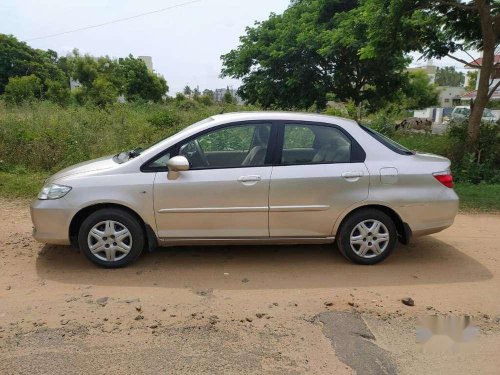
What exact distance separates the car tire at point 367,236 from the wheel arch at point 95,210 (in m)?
2.01

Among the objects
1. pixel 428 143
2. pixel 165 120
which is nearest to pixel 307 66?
pixel 165 120

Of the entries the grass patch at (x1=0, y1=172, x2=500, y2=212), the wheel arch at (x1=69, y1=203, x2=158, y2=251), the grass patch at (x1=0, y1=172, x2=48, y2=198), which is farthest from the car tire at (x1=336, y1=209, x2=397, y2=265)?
the grass patch at (x1=0, y1=172, x2=48, y2=198)

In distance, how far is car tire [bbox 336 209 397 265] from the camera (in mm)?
4734

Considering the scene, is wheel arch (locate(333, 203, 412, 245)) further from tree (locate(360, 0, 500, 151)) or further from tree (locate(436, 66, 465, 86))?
tree (locate(436, 66, 465, 86))

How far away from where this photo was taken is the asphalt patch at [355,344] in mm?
3028

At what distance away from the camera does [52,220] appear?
4.55 m

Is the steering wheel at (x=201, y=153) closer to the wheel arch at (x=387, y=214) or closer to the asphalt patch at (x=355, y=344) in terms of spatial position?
the wheel arch at (x=387, y=214)

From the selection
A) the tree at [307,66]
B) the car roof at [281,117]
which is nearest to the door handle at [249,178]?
the car roof at [281,117]

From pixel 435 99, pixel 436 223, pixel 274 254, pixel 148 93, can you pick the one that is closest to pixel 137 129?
pixel 274 254

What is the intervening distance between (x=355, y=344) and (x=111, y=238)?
265 cm

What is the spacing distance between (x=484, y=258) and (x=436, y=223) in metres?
0.89

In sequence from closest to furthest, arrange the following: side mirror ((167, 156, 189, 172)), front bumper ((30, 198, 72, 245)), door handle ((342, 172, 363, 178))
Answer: side mirror ((167, 156, 189, 172)) → front bumper ((30, 198, 72, 245)) → door handle ((342, 172, 363, 178))

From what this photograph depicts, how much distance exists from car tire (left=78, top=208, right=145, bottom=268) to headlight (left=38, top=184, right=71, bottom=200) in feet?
1.19

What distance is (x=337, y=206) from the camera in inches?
183
